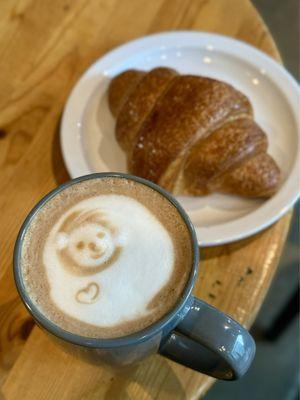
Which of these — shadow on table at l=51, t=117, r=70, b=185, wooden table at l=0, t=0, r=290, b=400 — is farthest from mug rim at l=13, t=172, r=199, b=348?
shadow on table at l=51, t=117, r=70, b=185

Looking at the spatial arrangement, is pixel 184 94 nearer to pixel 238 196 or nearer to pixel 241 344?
pixel 238 196

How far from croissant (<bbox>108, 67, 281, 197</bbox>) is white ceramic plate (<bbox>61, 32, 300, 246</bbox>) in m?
0.04

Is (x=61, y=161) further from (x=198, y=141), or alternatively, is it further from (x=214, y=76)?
(x=214, y=76)

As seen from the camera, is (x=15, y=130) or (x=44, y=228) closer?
(x=44, y=228)

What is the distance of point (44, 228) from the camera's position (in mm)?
631

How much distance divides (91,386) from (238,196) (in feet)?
1.48

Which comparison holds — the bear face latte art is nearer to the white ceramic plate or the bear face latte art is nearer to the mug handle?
the mug handle

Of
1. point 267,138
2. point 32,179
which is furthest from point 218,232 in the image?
point 32,179

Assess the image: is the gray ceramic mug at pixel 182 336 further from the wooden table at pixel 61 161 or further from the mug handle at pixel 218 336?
the wooden table at pixel 61 161

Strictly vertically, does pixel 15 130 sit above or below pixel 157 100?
below

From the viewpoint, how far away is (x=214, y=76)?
1111 mm

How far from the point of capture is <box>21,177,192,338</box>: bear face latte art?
0.58 m

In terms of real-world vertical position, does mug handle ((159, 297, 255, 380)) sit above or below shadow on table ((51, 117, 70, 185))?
above

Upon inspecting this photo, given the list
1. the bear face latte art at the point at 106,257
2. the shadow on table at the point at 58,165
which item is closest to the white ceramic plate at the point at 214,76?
the shadow on table at the point at 58,165
